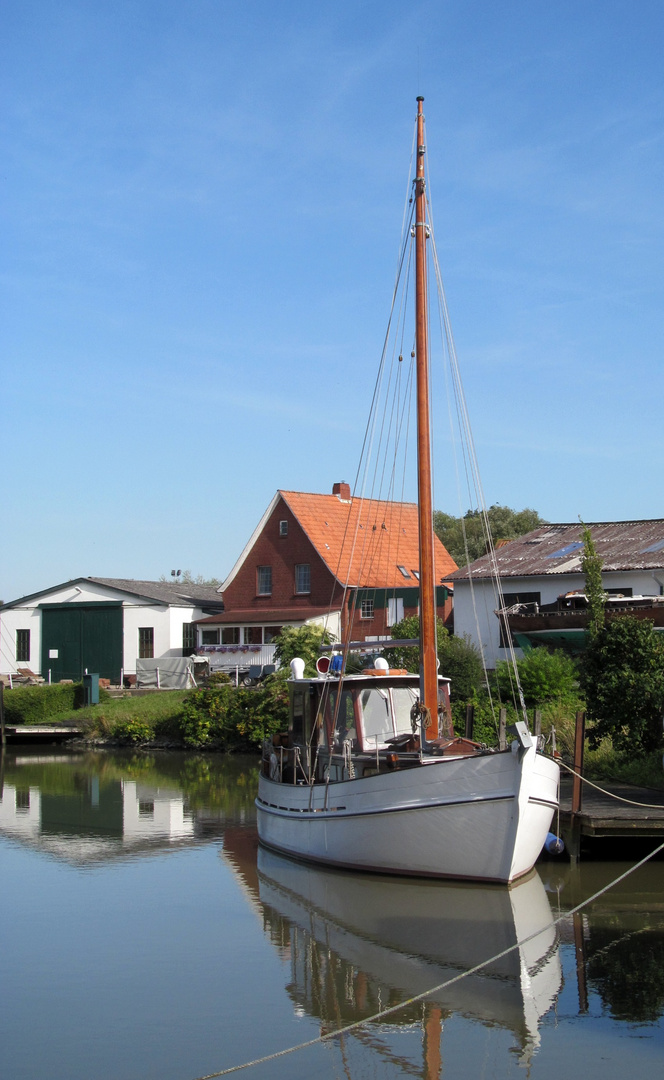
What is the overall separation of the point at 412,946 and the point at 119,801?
15.6 m

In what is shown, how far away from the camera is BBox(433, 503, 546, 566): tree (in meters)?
81.9

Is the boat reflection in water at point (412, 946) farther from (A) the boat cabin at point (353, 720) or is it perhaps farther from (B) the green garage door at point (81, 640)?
(B) the green garage door at point (81, 640)

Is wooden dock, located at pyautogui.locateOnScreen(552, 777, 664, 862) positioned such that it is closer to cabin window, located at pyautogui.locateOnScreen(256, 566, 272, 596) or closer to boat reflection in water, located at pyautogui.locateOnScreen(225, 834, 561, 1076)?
boat reflection in water, located at pyautogui.locateOnScreen(225, 834, 561, 1076)

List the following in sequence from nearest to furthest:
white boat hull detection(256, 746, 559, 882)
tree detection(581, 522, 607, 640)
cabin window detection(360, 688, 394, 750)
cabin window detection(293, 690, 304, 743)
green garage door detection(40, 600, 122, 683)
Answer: white boat hull detection(256, 746, 559, 882) → cabin window detection(360, 688, 394, 750) → cabin window detection(293, 690, 304, 743) → tree detection(581, 522, 607, 640) → green garage door detection(40, 600, 122, 683)

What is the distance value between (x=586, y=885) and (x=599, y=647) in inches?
256

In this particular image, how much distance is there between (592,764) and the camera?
22281mm

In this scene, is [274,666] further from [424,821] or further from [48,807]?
[424,821]

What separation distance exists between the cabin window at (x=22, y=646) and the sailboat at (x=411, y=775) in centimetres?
3590

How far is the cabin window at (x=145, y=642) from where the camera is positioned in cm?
5125

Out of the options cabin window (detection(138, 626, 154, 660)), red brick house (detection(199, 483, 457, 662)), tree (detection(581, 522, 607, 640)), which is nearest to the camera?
tree (detection(581, 522, 607, 640))

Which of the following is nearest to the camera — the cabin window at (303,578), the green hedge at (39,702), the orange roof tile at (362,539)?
the green hedge at (39,702)

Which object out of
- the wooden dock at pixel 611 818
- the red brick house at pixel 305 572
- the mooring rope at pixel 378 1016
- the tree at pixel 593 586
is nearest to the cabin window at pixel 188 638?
the red brick house at pixel 305 572

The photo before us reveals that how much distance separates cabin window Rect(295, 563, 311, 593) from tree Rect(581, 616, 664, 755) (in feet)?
90.4

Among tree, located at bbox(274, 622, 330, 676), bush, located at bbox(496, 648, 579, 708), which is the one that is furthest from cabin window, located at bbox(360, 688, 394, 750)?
tree, located at bbox(274, 622, 330, 676)
